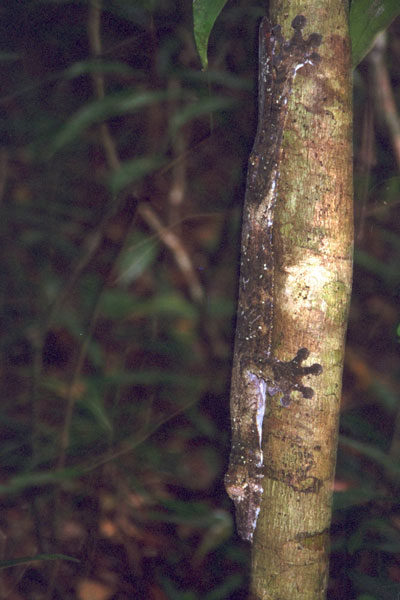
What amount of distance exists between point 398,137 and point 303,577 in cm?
133

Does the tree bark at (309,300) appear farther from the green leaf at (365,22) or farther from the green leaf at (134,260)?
the green leaf at (134,260)

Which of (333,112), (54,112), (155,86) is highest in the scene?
(54,112)

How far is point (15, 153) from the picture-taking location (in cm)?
332

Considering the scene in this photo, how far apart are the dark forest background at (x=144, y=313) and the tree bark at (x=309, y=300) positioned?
0.79 ft

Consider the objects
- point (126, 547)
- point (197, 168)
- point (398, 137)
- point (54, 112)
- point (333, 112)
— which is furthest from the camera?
point (197, 168)

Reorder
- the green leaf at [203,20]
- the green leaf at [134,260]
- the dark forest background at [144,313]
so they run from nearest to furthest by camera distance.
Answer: the green leaf at [203,20] < the dark forest background at [144,313] < the green leaf at [134,260]

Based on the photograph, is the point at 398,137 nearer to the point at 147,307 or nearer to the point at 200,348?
the point at 147,307

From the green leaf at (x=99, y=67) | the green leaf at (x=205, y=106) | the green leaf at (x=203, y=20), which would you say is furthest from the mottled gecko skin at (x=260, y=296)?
the green leaf at (x=99, y=67)

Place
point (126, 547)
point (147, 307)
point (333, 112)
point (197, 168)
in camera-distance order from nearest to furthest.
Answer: point (333, 112), point (126, 547), point (147, 307), point (197, 168)

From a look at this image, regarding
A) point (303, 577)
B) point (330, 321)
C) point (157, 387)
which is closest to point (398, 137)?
point (330, 321)

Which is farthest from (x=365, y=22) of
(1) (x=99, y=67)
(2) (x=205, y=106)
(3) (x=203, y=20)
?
(1) (x=99, y=67)

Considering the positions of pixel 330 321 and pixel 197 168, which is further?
pixel 197 168

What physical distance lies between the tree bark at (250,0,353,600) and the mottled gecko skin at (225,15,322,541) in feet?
0.08

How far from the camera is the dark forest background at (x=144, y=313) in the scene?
196cm
